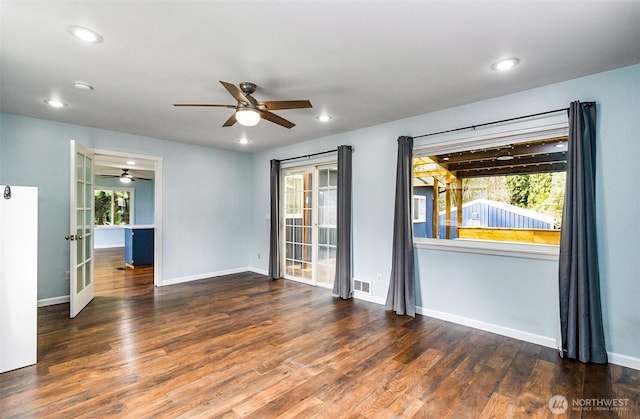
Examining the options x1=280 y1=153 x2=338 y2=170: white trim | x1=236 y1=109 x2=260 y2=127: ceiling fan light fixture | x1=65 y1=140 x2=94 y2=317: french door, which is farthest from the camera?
x1=280 y1=153 x2=338 y2=170: white trim

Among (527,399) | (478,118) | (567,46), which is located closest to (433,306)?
(527,399)

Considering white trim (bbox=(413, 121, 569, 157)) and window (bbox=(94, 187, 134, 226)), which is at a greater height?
white trim (bbox=(413, 121, 569, 157))

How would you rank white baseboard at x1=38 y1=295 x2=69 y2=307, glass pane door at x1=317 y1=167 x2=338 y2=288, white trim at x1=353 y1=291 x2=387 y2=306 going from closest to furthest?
white baseboard at x1=38 y1=295 x2=69 y2=307, white trim at x1=353 y1=291 x2=387 y2=306, glass pane door at x1=317 y1=167 x2=338 y2=288

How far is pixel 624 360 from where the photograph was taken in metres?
2.70

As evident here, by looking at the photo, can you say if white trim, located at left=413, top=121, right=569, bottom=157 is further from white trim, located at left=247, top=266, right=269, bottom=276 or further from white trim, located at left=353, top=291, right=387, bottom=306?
white trim, located at left=247, top=266, right=269, bottom=276

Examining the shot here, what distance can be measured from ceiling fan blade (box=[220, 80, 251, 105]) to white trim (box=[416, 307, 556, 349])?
3226 mm

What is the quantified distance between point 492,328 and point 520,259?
83 centimetres

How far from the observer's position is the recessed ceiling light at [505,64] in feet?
8.52

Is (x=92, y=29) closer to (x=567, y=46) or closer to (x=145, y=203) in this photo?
(x=567, y=46)

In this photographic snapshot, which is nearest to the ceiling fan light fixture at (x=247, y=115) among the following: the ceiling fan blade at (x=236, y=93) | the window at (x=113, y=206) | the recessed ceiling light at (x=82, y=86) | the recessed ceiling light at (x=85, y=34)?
the ceiling fan blade at (x=236, y=93)

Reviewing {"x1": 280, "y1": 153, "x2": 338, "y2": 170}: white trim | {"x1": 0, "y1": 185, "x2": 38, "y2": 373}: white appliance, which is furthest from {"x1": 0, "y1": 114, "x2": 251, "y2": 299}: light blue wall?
{"x1": 0, "y1": 185, "x2": 38, "y2": 373}: white appliance

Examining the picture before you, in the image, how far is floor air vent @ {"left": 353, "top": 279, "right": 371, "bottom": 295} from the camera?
182 inches
